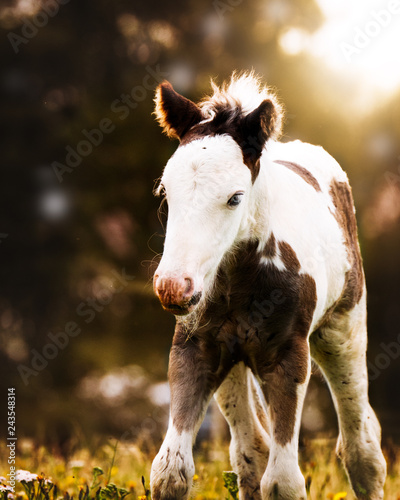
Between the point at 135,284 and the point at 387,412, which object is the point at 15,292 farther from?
the point at 387,412

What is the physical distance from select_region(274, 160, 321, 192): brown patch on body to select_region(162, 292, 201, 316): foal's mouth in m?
1.59

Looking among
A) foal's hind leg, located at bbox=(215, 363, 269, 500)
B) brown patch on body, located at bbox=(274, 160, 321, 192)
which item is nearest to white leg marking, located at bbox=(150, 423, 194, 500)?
foal's hind leg, located at bbox=(215, 363, 269, 500)

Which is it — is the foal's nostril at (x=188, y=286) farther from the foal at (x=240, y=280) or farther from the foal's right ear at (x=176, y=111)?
the foal's right ear at (x=176, y=111)

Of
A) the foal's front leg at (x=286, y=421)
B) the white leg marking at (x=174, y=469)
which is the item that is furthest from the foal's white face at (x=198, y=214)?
the white leg marking at (x=174, y=469)

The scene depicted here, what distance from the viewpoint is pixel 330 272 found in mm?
4105

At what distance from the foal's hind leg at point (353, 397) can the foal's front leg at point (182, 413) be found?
118 centimetres

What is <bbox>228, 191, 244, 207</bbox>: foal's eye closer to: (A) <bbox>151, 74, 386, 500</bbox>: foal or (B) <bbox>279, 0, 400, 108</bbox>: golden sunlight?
(A) <bbox>151, 74, 386, 500</bbox>: foal

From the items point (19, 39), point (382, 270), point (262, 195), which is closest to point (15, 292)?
point (19, 39)

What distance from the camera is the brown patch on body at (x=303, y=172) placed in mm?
4258

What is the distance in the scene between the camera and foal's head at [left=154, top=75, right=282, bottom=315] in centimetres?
289

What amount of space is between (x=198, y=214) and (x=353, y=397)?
2.18 metres

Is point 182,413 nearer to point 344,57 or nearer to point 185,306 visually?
point 185,306

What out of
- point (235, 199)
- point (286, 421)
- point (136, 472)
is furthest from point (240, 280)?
point (136, 472)

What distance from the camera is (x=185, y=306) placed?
2.85 meters
